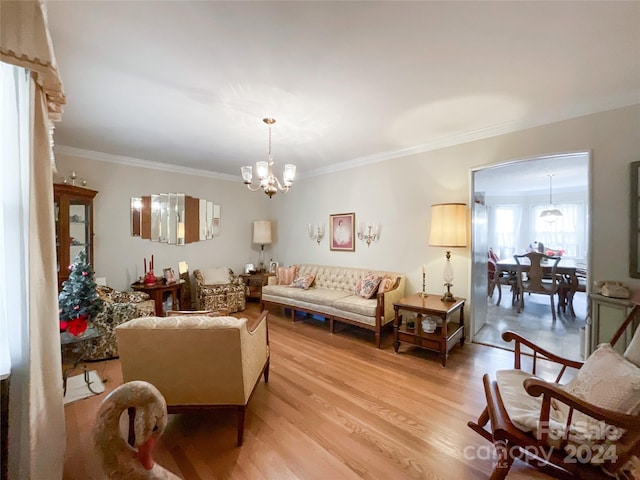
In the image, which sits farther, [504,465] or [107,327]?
[107,327]

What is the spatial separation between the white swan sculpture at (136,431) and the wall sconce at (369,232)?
3791 mm

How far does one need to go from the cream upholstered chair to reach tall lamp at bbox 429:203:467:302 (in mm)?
2516

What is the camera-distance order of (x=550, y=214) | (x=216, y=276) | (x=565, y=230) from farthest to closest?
1. (x=565, y=230)
2. (x=550, y=214)
3. (x=216, y=276)

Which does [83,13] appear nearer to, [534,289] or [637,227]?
[637,227]

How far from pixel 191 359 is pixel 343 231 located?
3.40m

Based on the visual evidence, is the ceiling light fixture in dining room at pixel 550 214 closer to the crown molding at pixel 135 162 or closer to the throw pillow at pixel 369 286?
the throw pillow at pixel 369 286

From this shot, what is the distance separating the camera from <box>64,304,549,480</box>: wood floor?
5.27 feet

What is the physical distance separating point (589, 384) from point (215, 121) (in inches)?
144

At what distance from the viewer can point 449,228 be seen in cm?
325

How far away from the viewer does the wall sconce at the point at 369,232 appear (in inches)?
170

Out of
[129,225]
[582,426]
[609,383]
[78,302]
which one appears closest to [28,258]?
[78,302]

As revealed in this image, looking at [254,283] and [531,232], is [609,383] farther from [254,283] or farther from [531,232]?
[531,232]

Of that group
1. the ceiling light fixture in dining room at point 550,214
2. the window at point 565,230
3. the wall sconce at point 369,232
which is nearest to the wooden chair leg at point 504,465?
the wall sconce at point 369,232

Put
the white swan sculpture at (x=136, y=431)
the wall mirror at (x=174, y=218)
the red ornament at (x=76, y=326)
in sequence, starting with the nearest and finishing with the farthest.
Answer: the white swan sculpture at (x=136, y=431) < the red ornament at (x=76, y=326) < the wall mirror at (x=174, y=218)
